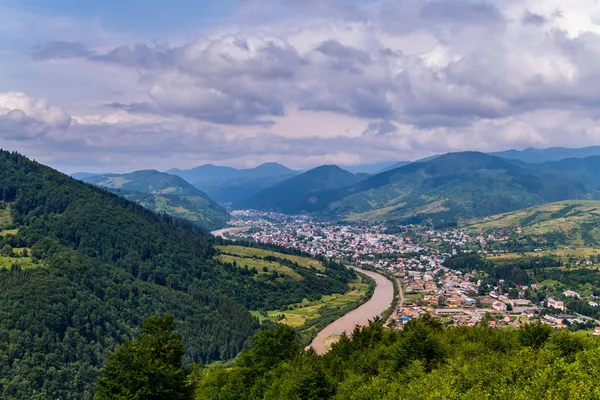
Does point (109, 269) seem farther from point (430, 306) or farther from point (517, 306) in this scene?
point (517, 306)

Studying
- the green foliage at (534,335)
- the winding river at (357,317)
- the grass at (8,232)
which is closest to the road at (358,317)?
the winding river at (357,317)

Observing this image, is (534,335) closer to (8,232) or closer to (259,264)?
(259,264)

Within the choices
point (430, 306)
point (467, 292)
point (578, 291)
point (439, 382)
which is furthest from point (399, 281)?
point (439, 382)

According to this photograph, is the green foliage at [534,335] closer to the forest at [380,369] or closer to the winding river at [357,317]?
the forest at [380,369]

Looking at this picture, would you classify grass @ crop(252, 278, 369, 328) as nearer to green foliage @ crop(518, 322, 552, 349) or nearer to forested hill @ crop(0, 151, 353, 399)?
forested hill @ crop(0, 151, 353, 399)

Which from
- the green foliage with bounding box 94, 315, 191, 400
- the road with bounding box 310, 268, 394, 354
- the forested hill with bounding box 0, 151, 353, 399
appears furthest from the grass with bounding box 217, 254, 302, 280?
the green foliage with bounding box 94, 315, 191, 400

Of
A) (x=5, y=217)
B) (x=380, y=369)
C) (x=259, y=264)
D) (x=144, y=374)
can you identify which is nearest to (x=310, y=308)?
(x=259, y=264)
